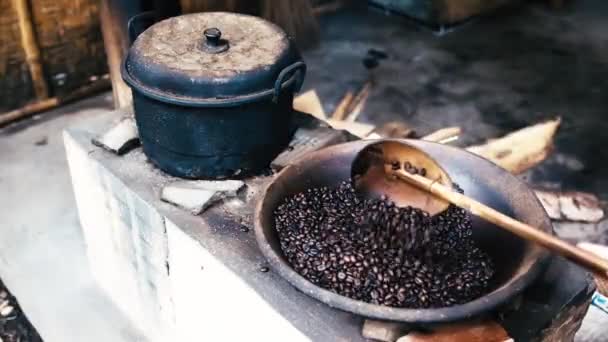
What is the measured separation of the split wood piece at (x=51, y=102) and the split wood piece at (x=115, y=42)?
3.31 ft

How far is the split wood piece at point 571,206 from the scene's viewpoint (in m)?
3.97

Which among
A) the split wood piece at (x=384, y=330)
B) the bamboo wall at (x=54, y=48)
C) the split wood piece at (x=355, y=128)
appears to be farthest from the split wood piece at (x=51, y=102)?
the split wood piece at (x=384, y=330)

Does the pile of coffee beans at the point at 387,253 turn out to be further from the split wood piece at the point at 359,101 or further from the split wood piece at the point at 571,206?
the split wood piece at the point at 359,101

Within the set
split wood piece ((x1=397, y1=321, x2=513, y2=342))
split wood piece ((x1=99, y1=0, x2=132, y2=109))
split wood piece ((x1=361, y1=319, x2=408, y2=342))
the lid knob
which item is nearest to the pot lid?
the lid knob

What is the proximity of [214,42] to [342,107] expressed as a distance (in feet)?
7.39

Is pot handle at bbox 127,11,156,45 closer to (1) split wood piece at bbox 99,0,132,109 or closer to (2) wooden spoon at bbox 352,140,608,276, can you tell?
(1) split wood piece at bbox 99,0,132,109

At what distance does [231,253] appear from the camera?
2441 millimetres

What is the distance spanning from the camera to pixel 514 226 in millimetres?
2029

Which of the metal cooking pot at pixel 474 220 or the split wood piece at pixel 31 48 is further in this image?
the split wood piece at pixel 31 48

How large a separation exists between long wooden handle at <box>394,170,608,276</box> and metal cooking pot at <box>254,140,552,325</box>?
0.50ft

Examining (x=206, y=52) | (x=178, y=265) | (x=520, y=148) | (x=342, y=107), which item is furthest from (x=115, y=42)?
(x=520, y=148)

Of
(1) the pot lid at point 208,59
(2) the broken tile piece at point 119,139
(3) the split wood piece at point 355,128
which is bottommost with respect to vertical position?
(3) the split wood piece at point 355,128

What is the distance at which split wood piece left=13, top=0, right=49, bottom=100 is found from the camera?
4.64 meters

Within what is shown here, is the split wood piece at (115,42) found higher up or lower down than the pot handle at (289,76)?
lower down
